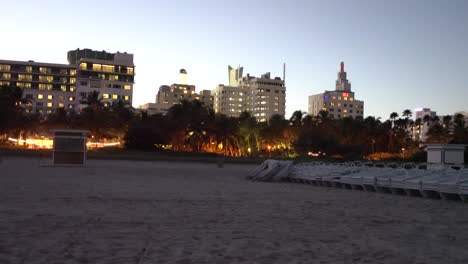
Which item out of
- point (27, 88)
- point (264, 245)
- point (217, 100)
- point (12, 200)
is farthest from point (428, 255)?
point (217, 100)

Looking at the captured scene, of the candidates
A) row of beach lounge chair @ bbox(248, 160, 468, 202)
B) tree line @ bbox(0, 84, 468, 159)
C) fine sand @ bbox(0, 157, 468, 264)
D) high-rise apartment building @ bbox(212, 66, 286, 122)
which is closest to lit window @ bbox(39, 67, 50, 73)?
tree line @ bbox(0, 84, 468, 159)

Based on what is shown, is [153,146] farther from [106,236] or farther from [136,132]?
[106,236]

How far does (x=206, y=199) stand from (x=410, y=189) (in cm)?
861

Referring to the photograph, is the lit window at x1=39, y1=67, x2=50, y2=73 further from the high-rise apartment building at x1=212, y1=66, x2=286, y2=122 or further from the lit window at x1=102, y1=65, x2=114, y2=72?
the high-rise apartment building at x1=212, y1=66, x2=286, y2=122

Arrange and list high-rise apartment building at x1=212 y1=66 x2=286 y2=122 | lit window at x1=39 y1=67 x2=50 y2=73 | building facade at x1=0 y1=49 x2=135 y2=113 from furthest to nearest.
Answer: high-rise apartment building at x1=212 y1=66 x2=286 y2=122 < lit window at x1=39 y1=67 x2=50 y2=73 < building facade at x1=0 y1=49 x2=135 y2=113

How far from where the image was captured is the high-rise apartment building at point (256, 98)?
186750 mm

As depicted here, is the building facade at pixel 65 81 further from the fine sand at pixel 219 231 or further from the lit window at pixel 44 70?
the fine sand at pixel 219 231

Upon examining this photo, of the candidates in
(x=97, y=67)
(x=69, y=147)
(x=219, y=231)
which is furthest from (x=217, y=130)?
(x=97, y=67)

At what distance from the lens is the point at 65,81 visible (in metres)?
141

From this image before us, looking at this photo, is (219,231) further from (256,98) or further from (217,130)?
(256,98)

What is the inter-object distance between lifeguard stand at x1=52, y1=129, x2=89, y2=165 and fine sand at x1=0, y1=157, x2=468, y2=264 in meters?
22.6

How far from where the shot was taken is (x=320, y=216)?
1198 cm

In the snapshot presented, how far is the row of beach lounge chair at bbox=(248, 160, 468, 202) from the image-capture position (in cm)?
1810

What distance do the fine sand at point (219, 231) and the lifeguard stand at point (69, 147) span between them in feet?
74.2
